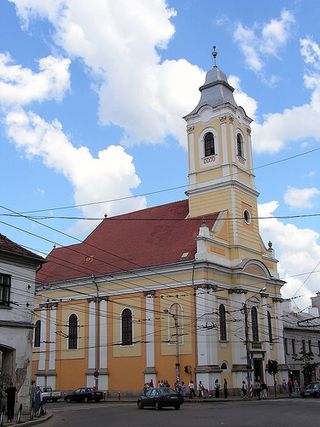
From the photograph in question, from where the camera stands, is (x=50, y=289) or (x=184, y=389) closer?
(x=184, y=389)

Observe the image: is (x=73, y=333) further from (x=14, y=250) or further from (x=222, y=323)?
(x=14, y=250)

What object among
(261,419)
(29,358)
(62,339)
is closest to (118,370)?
(62,339)

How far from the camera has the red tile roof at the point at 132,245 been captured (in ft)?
159

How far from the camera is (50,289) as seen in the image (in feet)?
179

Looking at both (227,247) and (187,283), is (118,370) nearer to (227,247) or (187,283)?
(187,283)

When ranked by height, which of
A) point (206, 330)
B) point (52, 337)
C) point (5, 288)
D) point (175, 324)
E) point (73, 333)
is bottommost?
point (206, 330)

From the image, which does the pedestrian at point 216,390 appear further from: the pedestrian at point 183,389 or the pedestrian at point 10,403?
the pedestrian at point 10,403

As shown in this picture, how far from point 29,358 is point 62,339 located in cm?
2633

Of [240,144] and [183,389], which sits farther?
[240,144]

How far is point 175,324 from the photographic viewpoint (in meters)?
45.5

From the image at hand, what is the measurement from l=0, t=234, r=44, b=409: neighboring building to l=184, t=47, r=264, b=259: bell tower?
23.8 metres

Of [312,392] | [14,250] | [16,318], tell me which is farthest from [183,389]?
[14,250]

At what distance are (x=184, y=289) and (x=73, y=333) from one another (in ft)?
42.6

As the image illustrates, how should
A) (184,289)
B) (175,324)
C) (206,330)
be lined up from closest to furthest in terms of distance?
(206,330), (175,324), (184,289)
